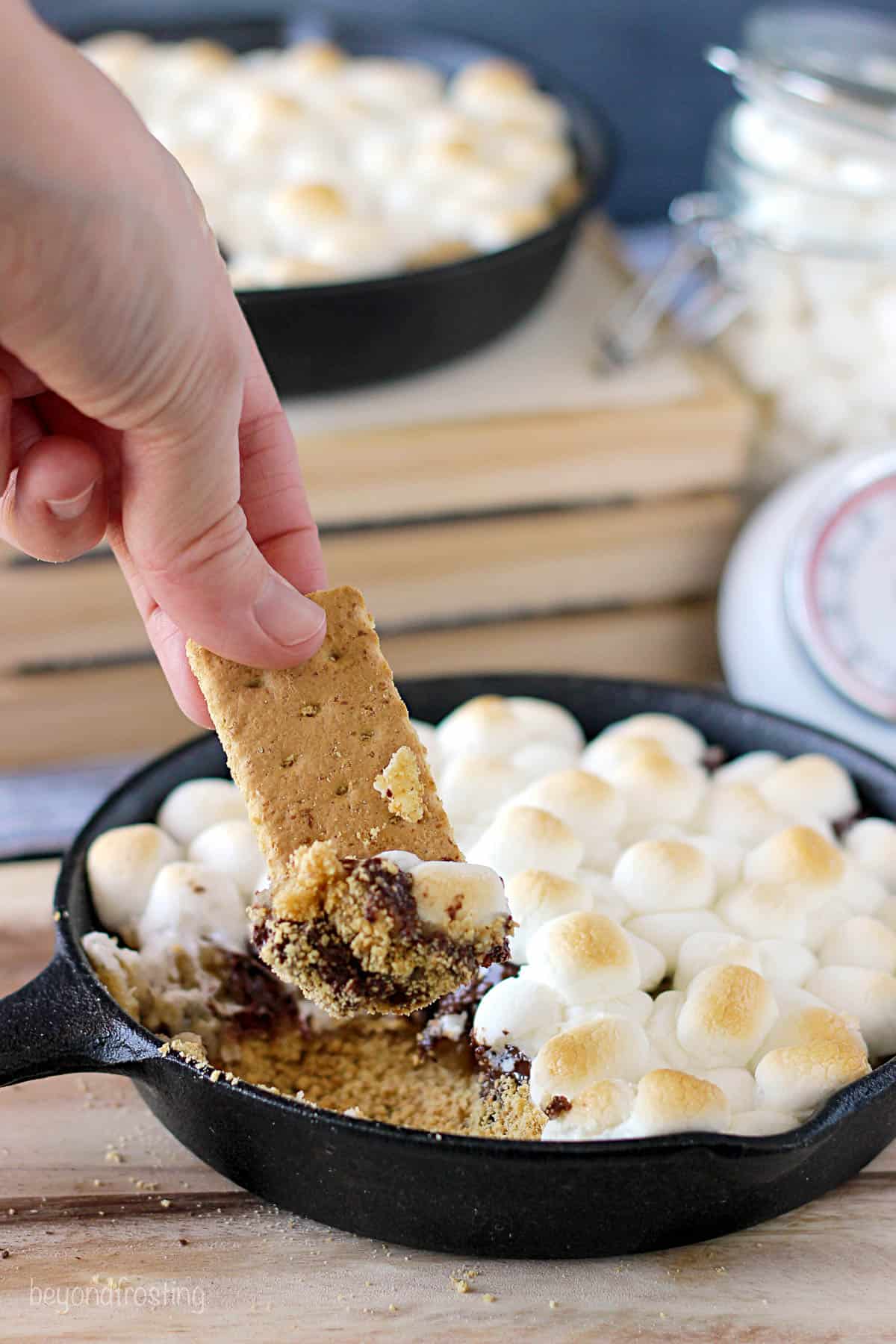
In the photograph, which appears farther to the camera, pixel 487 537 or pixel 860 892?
pixel 487 537

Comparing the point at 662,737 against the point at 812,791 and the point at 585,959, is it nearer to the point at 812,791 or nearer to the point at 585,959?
the point at 812,791

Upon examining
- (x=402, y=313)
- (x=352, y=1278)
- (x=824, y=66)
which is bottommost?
(x=352, y=1278)

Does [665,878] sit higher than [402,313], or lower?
lower

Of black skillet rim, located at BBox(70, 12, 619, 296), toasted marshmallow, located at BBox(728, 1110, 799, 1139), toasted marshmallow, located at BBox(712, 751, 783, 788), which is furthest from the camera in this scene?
black skillet rim, located at BBox(70, 12, 619, 296)

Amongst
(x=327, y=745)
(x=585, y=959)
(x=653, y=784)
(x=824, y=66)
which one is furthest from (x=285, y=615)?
(x=824, y=66)

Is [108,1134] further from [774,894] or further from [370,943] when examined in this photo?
[774,894]

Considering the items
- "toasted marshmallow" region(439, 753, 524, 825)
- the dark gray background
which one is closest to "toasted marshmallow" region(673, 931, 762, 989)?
"toasted marshmallow" region(439, 753, 524, 825)

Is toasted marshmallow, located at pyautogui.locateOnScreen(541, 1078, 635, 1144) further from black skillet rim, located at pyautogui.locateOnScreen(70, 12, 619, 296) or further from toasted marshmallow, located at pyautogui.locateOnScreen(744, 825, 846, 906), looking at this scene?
black skillet rim, located at pyautogui.locateOnScreen(70, 12, 619, 296)
